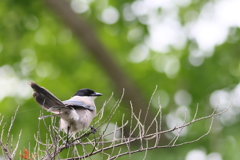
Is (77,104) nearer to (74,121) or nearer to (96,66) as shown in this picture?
(74,121)

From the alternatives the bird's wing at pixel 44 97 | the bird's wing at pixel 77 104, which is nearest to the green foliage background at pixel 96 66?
the bird's wing at pixel 77 104

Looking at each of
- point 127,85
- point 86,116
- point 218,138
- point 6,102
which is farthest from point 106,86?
point 86,116

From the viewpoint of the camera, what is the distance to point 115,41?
1195 cm

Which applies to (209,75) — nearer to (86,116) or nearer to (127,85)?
(127,85)

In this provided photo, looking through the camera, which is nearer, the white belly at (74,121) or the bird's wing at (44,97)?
the bird's wing at (44,97)

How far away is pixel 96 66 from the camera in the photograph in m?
11.1

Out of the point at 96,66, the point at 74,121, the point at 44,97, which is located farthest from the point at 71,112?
the point at 96,66

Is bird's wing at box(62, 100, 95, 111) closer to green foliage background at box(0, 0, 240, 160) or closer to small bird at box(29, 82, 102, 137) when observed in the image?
small bird at box(29, 82, 102, 137)

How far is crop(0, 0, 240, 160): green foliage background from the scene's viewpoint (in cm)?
935

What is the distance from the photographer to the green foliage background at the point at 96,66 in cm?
935

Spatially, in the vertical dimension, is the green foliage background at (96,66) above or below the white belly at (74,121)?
above

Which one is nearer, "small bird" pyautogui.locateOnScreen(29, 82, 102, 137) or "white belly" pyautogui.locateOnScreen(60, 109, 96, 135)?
"small bird" pyautogui.locateOnScreen(29, 82, 102, 137)

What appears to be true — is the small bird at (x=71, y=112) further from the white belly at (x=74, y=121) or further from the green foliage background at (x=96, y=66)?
the green foliage background at (x=96, y=66)

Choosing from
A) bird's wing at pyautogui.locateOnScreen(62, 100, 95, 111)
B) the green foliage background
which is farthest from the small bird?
the green foliage background
